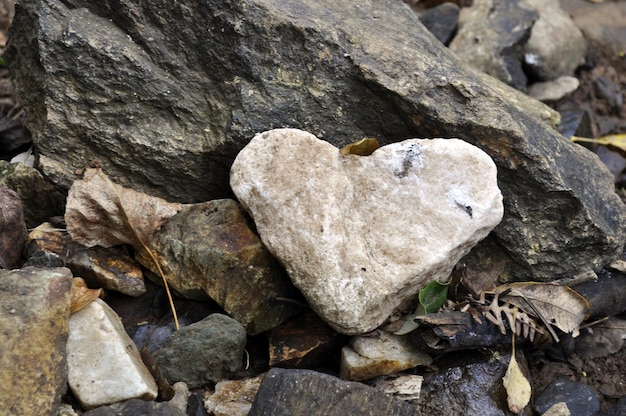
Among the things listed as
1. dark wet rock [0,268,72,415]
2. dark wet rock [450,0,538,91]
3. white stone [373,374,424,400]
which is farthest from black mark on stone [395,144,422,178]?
dark wet rock [450,0,538,91]

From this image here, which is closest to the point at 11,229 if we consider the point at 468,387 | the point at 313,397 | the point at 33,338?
the point at 33,338

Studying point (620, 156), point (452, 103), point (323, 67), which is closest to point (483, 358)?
point (452, 103)

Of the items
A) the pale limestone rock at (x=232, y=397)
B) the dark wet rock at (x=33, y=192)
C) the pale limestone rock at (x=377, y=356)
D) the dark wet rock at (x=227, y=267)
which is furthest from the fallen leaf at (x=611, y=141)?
the dark wet rock at (x=33, y=192)

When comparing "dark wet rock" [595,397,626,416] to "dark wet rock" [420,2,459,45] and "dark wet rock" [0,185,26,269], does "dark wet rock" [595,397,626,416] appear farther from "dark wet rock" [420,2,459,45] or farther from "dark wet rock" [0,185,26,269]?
"dark wet rock" [420,2,459,45]

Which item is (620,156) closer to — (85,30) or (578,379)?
(578,379)

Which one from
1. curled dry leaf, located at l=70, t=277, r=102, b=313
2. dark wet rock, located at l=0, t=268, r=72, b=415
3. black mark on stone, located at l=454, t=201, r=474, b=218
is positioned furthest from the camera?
black mark on stone, located at l=454, t=201, r=474, b=218

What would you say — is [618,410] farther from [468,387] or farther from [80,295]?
[80,295]
